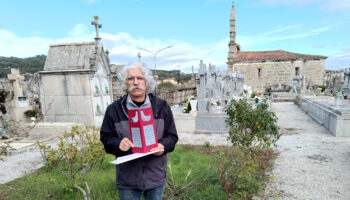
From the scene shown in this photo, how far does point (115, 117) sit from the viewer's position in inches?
70.4

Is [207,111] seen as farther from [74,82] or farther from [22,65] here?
[22,65]

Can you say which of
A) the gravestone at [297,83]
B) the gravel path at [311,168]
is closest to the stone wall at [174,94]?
the gravestone at [297,83]

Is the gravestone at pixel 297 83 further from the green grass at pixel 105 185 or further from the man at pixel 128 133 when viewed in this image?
the man at pixel 128 133

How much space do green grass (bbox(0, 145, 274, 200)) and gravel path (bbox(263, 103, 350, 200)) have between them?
880mm

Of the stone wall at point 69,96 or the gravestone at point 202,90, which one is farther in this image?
the gravestone at point 202,90

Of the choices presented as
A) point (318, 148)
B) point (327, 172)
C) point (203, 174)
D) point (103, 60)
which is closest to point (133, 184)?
point (203, 174)

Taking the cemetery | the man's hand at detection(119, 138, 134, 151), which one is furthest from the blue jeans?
the cemetery

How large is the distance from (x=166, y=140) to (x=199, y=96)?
6545 millimetres

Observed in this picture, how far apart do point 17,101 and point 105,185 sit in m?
7.95

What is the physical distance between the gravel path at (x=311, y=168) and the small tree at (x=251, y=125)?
75 cm

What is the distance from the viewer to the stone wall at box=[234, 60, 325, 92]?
26.0m

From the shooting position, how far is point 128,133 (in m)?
1.77

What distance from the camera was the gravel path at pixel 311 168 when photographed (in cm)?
326

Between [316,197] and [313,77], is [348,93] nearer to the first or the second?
[316,197]
